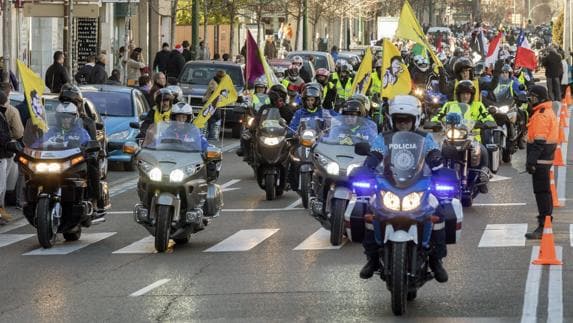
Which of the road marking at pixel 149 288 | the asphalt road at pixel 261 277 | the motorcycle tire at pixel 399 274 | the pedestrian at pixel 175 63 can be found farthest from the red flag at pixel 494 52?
the motorcycle tire at pixel 399 274

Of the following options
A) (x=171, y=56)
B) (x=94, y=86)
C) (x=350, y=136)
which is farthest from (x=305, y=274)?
(x=171, y=56)

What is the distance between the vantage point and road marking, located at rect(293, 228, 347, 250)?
16.7 metres

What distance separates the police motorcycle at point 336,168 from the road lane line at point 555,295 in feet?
7.91

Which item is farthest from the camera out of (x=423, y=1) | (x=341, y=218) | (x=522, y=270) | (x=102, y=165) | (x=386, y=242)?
(x=423, y=1)

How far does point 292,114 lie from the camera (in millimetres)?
22891

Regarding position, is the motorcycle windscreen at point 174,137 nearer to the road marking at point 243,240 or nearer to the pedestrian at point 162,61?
the road marking at point 243,240

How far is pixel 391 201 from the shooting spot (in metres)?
11.8

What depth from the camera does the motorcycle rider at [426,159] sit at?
480 inches

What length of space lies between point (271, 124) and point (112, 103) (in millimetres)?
6706

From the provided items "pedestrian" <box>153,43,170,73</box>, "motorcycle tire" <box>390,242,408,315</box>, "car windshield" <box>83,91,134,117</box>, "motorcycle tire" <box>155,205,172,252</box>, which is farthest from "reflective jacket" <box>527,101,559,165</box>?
"pedestrian" <box>153,43,170,73</box>

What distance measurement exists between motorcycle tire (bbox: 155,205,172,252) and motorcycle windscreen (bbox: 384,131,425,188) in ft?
14.5

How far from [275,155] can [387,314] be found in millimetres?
10465

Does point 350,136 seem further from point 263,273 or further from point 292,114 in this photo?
point 292,114

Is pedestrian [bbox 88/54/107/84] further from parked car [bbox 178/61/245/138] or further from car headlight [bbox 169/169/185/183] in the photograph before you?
car headlight [bbox 169/169/185/183]
